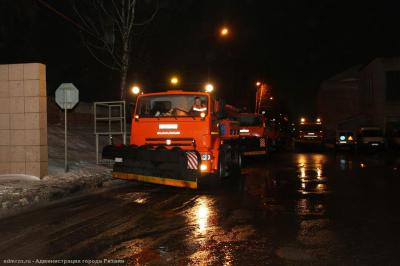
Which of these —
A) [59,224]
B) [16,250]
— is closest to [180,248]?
[16,250]

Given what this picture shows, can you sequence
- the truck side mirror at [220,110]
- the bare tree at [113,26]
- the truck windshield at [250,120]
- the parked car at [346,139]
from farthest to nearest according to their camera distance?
the parked car at [346,139]
the truck windshield at [250,120]
the bare tree at [113,26]
the truck side mirror at [220,110]

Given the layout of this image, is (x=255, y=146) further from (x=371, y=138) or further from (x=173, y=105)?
(x=371, y=138)

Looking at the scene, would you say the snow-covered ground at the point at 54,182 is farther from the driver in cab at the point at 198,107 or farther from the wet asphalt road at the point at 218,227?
the driver in cab at the point at 198,107

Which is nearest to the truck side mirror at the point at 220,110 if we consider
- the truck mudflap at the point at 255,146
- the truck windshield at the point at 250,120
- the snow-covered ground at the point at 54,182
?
the snow-covered ground at the point at 54,182

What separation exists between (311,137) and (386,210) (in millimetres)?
34464

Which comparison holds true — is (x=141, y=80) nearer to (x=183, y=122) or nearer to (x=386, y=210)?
(x=183, y=122)

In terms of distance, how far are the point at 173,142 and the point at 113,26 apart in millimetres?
13159

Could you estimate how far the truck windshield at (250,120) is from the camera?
2495 cm

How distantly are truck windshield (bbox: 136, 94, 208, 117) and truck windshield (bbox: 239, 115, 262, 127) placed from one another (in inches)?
441

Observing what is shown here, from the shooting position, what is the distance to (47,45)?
109ft

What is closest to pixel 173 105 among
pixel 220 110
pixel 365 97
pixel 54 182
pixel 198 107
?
pixel 198 107

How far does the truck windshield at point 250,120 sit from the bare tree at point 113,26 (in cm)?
649

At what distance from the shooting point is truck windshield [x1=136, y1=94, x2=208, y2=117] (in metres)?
13.6

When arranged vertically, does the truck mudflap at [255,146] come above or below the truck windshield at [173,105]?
below
